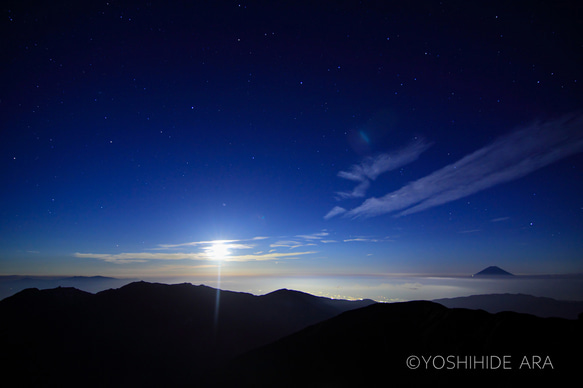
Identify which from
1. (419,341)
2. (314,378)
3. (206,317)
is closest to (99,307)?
(206,317)

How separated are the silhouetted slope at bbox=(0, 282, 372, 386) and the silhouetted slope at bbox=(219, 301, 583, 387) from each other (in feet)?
174

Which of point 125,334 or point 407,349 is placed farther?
point 125,334

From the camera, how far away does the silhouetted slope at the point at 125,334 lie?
3263 inches

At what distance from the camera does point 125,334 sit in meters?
99.1

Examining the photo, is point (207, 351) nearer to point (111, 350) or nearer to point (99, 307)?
point (111, 350)

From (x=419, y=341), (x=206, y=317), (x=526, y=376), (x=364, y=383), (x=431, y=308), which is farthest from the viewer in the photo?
(x=206, y=317)

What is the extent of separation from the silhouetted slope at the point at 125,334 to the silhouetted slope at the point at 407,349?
53.0m

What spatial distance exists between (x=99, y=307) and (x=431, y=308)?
131 m

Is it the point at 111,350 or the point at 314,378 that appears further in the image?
the point at 111,350

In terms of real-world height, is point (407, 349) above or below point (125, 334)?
above

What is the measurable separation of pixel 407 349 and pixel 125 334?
110 meters

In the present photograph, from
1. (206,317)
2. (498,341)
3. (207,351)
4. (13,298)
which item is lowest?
(207,351)

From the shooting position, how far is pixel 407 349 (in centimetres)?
3888

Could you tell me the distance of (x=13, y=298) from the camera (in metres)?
106
